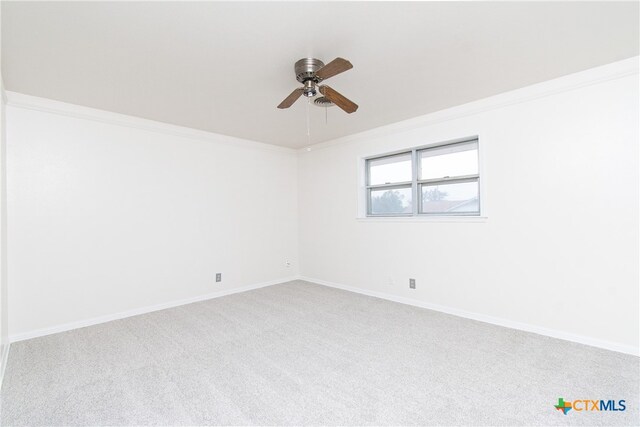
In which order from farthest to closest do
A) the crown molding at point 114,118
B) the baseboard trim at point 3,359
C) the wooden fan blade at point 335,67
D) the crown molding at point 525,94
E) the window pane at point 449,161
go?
the window pane at point 449,161 → the crown molding at point 114,118 → the crown molding at point 525,94 → the baseboard trim at point 3,359 → the wooden fan blade at point 335,67

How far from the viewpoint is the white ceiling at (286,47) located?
1.82 metres

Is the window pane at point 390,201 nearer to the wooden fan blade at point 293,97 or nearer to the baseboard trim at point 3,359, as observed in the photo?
the wooden fan blade at point 293,97

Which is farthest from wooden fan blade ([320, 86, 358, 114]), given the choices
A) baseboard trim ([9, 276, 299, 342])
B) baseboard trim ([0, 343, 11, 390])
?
baseboard trim ([9, 276, 299, 342])

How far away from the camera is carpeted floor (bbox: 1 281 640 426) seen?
5.77ft

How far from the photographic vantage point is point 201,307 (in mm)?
3803

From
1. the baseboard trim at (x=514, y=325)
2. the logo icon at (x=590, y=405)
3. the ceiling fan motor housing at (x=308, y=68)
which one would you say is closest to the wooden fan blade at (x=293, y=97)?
the ceiling fan motor housing at (x=308, y=68)

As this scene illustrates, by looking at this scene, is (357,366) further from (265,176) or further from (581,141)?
(265,176)

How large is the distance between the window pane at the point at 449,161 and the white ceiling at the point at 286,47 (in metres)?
0.59

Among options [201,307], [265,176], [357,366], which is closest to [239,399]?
[357,366]

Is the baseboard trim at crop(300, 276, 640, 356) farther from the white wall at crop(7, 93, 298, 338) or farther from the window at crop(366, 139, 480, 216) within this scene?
the white wall at crop(7, 93, 298, 338)

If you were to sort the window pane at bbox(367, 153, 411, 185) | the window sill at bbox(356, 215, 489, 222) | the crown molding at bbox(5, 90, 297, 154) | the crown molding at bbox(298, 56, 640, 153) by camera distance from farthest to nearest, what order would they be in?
the window pane at bbox(367, 153, 411, 185) → the window sill at bbox(356, 215, 489, 222) → the crown molding at bbox(5, 90, 297, 154) → the crown molding at bbox(298, 56, 640, 153)

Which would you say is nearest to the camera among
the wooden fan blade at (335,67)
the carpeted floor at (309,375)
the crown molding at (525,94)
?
the carpeted floor at (309,375)

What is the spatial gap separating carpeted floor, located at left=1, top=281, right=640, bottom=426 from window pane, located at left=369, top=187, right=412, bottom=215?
147 cm

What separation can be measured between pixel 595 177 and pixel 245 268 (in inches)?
164
